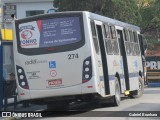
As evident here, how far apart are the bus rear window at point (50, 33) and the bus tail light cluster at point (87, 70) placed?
72 centimetres

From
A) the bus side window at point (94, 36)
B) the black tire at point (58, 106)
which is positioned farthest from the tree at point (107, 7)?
the bus side window at point (94, 36)

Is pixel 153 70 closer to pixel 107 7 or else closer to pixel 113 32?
pixel 107 7

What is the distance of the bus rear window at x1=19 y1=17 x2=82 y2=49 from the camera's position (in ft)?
51.5

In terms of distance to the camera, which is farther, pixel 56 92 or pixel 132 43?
pixel 132 43

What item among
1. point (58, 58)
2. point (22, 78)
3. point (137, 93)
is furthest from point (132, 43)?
point (22, 78)

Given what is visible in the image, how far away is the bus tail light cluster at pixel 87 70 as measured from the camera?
15.4 m

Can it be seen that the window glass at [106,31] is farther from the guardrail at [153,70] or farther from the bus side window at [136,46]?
the guardrail at [153,70]

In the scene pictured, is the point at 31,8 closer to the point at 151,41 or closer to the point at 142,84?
the point at 151,41

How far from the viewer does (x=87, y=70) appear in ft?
50.7

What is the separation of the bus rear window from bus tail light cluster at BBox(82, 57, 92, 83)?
2.35ft

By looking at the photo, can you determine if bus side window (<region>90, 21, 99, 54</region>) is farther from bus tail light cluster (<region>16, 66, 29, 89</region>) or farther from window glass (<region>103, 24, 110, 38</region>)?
bus tail light cluster (<region>16, 66, 29, 89</region>)

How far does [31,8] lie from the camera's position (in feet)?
205

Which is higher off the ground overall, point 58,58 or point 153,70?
point 58,58

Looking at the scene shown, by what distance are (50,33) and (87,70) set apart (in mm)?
1661
